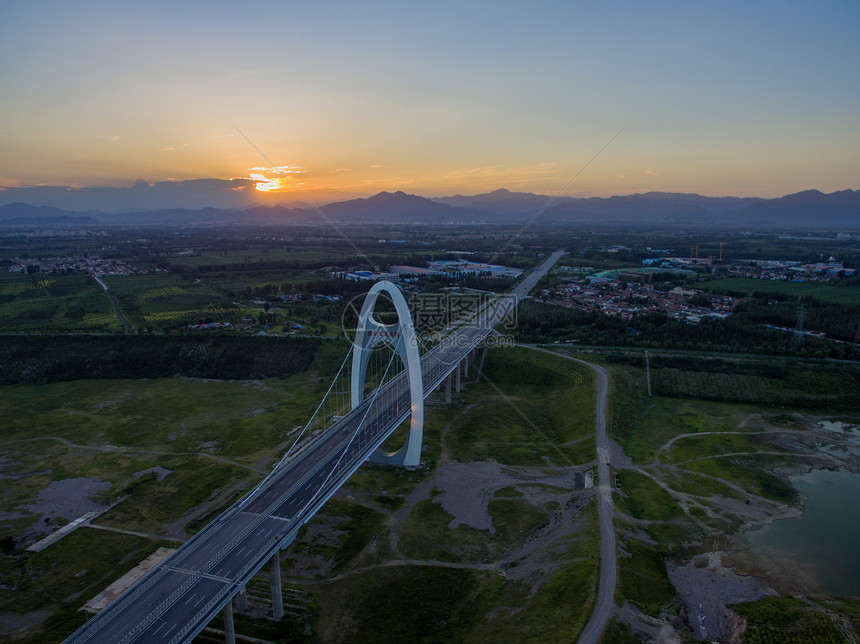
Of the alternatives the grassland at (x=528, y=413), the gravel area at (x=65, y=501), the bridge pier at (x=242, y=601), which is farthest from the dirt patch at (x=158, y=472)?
the grassland at (x=528, y=413)

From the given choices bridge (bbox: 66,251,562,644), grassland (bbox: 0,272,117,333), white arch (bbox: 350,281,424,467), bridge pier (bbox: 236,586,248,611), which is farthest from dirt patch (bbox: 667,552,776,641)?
grassland (bbox: 0,272,117,333)

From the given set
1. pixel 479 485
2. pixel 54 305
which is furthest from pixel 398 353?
pixel 54 305

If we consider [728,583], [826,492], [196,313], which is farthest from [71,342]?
[826,492]

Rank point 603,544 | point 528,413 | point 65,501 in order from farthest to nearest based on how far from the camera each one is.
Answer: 1. point 528,413
2. point 65,501
3. point 603,544

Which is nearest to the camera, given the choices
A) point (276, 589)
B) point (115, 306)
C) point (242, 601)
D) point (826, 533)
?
point (276, 589)

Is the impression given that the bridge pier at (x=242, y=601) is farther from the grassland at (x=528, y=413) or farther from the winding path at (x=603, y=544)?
the grassland at (x=528, y=413)

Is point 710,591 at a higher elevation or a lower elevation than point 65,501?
higher

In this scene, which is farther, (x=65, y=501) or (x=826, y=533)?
(x=65, y=501)

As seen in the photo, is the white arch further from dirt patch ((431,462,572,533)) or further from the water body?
the water body

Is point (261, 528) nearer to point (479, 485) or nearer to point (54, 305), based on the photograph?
point (479, 485)
